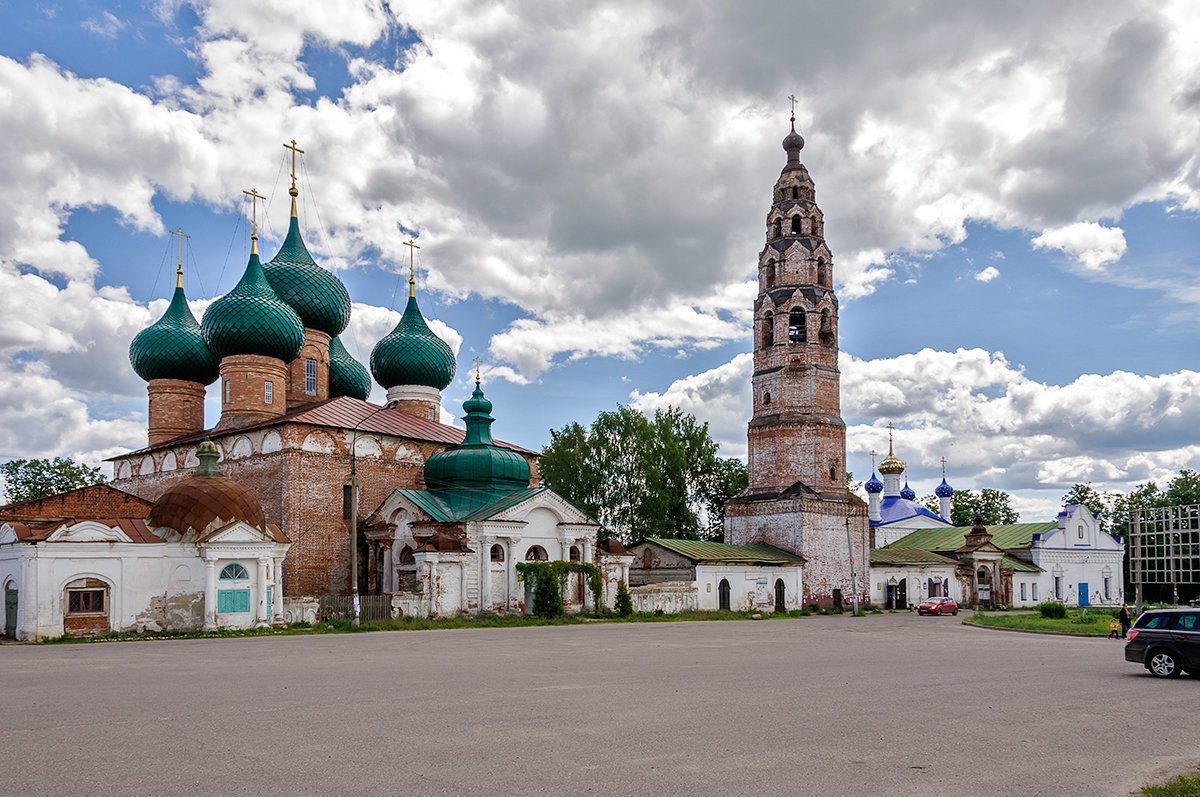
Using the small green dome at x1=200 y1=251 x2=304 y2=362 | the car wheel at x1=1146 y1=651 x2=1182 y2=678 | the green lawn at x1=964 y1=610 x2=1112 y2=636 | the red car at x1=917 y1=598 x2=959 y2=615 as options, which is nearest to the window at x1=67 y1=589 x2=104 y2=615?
the small green dome at x1=200 y1=251 x2=304 y2=362

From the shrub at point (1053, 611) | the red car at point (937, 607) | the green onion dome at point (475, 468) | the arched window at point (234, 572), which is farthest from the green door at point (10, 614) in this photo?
the red car at point (937, 607)

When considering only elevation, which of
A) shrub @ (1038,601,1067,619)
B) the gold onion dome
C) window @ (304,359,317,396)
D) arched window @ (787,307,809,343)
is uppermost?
arched window @ (787,307,809,343)

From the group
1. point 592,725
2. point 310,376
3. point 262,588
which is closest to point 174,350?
point 310,376

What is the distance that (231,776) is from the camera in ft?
22.5

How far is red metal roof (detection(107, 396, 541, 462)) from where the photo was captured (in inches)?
1291

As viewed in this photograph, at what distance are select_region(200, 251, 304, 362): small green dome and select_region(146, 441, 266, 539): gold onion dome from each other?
7.96 meters

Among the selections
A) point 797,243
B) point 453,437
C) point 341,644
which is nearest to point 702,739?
point 341,644

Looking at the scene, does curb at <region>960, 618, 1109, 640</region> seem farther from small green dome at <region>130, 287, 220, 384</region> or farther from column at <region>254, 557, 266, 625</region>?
small green dome at <region>130, 287, 220, 384</region>

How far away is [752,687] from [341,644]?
11.3 metres

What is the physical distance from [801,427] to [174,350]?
27.0 m

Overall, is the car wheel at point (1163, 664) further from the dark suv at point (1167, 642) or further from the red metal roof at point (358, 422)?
the red metal roof at point (358, 422)

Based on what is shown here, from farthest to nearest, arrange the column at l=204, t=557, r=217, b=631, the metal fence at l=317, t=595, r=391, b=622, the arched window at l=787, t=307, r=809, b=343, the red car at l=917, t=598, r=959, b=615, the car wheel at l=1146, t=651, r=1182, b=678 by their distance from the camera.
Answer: the arched window at l=787, t=307, r=809, b=343, the red car at l=917, t=598, r=959, b=615, the metal fence at l=317, t=595, r=391, b=622, the column at l=204, t=557, r=217, b=631, the car wheel at l=1146, t=651, r=1182, b=678

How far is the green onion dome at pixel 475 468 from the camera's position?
108 ft

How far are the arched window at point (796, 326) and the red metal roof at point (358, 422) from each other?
13732 millimetres
